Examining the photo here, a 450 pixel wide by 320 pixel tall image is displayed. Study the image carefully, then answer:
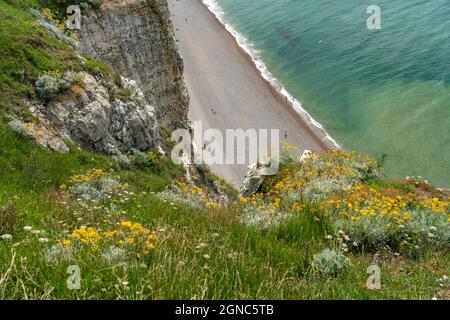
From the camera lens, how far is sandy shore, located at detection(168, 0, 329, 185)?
46406 mm

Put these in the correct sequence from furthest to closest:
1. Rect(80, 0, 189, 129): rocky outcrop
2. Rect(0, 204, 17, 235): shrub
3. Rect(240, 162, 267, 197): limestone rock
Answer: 1. Rect(80, 0, 189, 129): rocky outcrop
2. Rect(240, 162, 267, 197): limestone rock
3. Rect(0, 204, 17, 235): shrub

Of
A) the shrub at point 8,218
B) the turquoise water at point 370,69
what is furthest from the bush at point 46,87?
the turquoise water at point 370,69

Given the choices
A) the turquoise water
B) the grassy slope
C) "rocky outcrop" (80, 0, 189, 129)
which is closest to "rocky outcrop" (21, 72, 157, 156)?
the grassy slope

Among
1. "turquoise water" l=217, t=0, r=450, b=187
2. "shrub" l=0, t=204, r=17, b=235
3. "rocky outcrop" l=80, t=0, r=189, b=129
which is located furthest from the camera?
"turquoise water" l=217, t=0, r=450, b=187

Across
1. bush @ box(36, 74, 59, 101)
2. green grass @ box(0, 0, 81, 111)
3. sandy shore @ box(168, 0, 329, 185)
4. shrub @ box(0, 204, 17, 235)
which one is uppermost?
green grass @ box(0, 0, 81, 111)

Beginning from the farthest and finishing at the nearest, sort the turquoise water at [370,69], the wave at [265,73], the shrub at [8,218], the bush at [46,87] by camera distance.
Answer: the wave at [265,73] < the turquoise water at [370,69] < the bush at [46,87] < the shrub at [8,218]

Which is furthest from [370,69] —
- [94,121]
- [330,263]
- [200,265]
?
[200,265]

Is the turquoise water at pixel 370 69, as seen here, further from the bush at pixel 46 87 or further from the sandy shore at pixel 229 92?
the bush at pixel 46 87

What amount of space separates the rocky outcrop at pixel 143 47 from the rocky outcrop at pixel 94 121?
5.08 meters

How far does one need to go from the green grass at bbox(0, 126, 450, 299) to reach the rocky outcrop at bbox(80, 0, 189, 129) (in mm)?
16266

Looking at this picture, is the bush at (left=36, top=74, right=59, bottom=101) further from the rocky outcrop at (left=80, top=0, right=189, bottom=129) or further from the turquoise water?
the turquoise water

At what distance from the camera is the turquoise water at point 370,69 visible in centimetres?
4384
